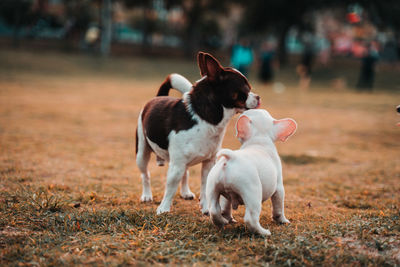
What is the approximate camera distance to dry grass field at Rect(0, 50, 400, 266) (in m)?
3.56

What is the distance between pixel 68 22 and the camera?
49469 millimetres

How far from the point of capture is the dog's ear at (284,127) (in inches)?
174

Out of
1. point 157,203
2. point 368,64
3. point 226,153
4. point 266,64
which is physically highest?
point 226,153

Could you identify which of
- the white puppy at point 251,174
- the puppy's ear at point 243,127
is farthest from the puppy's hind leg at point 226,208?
the puppy's ear at point 243,127

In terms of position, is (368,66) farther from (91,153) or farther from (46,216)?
(46,216)

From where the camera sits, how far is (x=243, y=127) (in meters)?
4.41

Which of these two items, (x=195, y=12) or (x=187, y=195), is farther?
(x=195, y=12)

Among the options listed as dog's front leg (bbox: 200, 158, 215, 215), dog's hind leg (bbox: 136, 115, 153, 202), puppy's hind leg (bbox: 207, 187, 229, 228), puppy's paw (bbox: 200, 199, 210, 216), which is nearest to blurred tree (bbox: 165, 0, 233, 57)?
dog's hind leg (bbox: 136, 115, 153, 202)

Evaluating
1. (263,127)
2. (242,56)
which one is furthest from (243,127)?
(242,56)

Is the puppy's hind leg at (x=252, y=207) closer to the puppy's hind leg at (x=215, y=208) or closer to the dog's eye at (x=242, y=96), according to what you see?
the puppy's hind leg at (x=215, y=208)

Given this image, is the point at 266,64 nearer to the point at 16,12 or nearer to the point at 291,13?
the point at 291,13

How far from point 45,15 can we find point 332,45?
1673 inches

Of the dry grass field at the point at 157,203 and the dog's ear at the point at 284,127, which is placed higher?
the dog's ear at the point at 284,127

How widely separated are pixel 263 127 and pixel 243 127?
0.23 m
